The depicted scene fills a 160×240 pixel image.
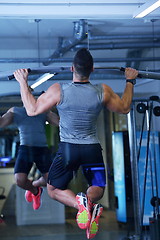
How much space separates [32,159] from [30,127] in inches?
13.9

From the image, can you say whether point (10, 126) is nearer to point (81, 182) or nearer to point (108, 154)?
point (81, 182)

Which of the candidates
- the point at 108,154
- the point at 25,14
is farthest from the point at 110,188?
the point at 25,14

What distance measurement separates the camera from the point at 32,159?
6.12 metres

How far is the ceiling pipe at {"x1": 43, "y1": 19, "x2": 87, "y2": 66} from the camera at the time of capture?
6.50m

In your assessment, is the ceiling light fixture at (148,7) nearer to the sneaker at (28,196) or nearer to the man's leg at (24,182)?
the man's leg at (24,182)

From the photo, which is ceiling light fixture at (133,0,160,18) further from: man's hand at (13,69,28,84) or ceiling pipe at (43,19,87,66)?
man's hand at (13,69,28,84)

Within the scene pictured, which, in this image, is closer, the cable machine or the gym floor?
the gym floor

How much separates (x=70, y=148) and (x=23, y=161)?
40.3 inches

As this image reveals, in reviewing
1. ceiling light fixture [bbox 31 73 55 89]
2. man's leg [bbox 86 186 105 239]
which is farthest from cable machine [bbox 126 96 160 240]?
man's leg [bbox 86 186 105 239]

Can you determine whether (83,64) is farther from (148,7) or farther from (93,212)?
(93,212)

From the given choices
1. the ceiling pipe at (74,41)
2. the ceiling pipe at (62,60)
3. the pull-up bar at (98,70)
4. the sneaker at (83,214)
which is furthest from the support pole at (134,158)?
the sneaker at (83,214)

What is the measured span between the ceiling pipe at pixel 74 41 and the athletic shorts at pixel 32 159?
38.6 inches

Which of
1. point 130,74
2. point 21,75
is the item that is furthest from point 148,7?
point 21,75

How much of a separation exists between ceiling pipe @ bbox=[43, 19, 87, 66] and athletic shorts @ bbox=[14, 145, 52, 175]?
0.98m
